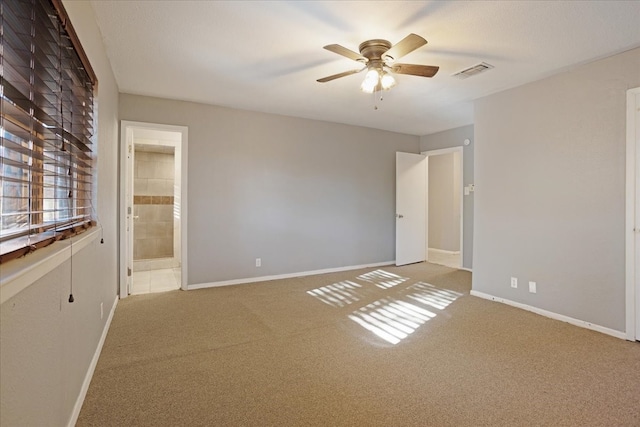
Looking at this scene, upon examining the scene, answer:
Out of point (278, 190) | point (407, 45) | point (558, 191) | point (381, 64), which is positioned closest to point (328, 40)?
point (381, 64)

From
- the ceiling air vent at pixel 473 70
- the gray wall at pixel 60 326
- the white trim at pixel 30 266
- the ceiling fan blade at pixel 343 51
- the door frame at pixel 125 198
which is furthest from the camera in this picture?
the door frame at pixel 125 198

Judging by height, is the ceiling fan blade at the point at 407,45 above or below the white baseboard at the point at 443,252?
above

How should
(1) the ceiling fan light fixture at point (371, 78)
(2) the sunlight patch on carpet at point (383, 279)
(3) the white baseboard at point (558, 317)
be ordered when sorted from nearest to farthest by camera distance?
1. (1) the ceiling fan light fixture at point (371, 78)
2. (3) the white baseboard at point (558, 317)
3. (2) the sunlight patch on carpet at point (383, 279)

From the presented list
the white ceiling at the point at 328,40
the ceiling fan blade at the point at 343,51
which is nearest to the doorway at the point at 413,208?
the white ceiling at the point at 328,40

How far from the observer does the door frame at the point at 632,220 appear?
2.82 metres

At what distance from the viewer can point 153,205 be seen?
21.4ft

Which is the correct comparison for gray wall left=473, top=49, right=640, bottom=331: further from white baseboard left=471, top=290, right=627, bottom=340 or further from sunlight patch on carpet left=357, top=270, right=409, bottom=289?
sunlight patch on carpet left=357, top=270, right=409, bottom=289

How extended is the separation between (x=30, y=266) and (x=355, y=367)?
2.01m

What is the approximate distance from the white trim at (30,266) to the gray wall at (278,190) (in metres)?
2.87

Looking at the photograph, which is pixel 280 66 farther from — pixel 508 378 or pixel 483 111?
pixel 508 378

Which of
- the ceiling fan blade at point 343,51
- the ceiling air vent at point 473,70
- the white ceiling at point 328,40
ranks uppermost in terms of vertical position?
the ceiling air vent at point 473,70

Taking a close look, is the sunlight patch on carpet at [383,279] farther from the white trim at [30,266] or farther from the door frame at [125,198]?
the white trim at [30,266]

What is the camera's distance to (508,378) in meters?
2.24

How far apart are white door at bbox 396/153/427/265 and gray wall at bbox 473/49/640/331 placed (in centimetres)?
197
